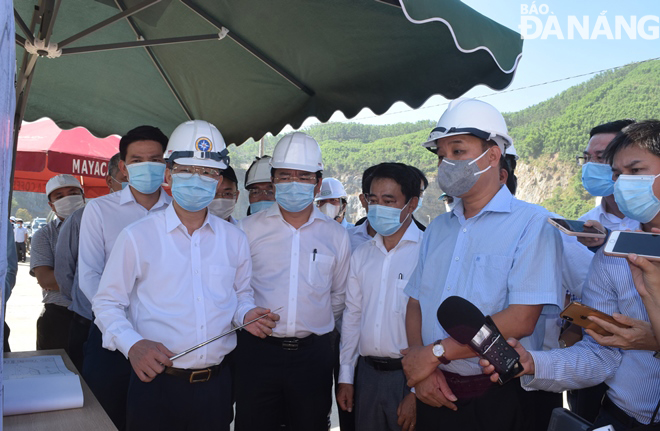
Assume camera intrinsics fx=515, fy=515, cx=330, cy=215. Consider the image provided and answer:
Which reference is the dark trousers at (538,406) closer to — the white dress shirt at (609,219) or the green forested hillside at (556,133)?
the white dress shirt at (609,219)

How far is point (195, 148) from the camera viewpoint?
2.76 m

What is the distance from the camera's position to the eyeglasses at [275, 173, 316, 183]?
11.2 feet

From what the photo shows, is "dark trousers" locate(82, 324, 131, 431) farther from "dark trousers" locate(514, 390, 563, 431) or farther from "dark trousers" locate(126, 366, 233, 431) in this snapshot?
"dark trousers" locate(514, 390, 563, 431)

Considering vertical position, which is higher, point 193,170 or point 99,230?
point 193,170

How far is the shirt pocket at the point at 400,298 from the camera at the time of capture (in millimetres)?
3125

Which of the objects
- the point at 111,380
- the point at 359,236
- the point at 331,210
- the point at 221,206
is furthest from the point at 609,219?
the point at 331,210

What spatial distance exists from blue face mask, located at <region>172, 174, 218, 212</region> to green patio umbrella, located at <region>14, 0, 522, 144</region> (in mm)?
1324

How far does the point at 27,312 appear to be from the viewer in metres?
10.8

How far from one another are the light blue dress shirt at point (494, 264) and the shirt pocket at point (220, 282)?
3.30 ft

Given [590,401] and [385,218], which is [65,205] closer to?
[385,218]

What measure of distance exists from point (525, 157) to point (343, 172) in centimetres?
1785

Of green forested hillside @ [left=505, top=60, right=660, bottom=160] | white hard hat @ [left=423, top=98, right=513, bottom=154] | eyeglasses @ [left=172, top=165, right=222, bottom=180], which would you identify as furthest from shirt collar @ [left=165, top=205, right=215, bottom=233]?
green forested hillside @ [left=505, top=60, right=660, bottom=160]

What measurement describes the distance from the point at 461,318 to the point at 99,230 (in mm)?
2456

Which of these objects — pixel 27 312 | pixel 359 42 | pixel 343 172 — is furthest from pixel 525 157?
pixel 359 42
